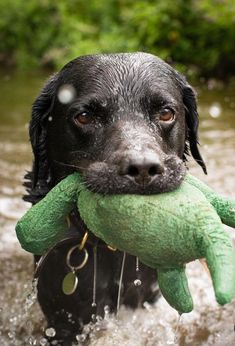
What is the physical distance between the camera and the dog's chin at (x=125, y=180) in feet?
7.55

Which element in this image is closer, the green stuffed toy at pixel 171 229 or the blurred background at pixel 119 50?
the green stuffed toy at pixel 171 229

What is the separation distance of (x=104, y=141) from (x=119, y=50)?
33.6 ft

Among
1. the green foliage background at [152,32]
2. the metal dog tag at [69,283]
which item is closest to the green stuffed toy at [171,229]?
the metal dog tag at [69,283]

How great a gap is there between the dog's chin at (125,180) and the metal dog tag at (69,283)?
2.46 feet

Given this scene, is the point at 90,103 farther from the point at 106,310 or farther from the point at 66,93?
the point at 106,310

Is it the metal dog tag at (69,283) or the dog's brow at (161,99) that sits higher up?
the dog's brow at (161,99)

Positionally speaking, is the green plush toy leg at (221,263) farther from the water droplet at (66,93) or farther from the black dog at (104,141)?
the water droplet at (66,93)

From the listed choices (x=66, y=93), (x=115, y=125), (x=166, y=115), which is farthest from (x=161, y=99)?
(x=66, y=93)

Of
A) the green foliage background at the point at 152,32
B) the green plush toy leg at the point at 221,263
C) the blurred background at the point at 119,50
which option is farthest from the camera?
the green foliage background at the point at 152,32

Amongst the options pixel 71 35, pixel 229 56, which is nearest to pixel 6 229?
pixel 229 56

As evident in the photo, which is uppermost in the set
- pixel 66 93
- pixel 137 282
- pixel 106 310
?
pixel 66 93

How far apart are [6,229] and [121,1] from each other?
1110 cm

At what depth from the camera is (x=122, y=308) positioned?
355cm

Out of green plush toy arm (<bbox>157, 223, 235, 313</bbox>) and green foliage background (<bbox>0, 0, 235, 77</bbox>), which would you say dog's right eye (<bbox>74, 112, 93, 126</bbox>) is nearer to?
green plush toy arm (<bbox>157, 223, 235, 313</bbox>)
